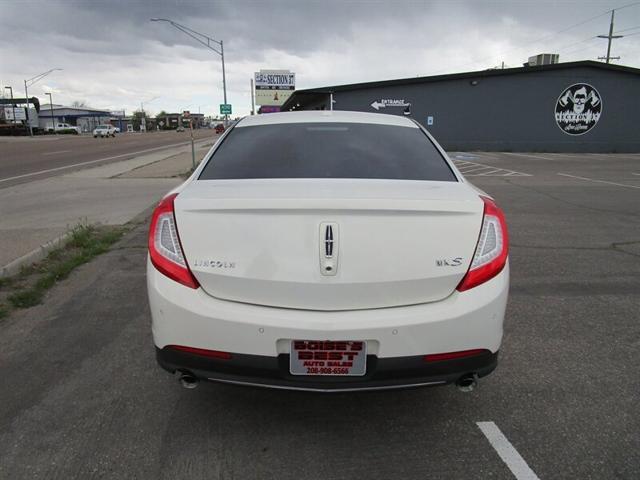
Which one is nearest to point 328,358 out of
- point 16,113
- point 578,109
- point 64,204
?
point 64,204

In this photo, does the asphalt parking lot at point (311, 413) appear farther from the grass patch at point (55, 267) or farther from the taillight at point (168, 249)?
the taillight at point (168, 249)

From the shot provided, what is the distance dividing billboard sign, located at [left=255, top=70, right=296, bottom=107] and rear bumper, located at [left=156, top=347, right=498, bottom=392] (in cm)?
3797

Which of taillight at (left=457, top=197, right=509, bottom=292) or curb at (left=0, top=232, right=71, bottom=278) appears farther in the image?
curb at (left=0, top=232, right=71, bottom=278)

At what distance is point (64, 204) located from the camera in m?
9.70

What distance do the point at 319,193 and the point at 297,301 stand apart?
541 millimetres

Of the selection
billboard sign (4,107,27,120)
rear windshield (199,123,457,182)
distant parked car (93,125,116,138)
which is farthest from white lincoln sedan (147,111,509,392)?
billboard sign (4,107,27,120)

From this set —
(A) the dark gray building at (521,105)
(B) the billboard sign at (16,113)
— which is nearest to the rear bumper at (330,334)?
(A) the dark gray building at (521,105)

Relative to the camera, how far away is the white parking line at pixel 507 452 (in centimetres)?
233

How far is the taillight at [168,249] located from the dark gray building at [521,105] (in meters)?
26.8

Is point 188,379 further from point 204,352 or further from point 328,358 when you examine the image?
point 328,358

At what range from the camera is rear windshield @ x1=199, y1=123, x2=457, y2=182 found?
2.95 m

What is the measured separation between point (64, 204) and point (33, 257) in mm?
4477

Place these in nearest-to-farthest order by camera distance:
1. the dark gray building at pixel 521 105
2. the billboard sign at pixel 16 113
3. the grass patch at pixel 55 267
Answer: the grass patch at pixel 55 267
the dark gray building at pixel 521 105
the billboard sign at pixel 16 113

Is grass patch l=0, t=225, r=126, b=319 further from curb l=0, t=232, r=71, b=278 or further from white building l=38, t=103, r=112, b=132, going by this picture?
white building l=38, t=103, r=112, b=132
